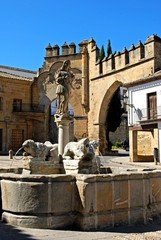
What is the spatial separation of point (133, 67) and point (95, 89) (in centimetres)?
480

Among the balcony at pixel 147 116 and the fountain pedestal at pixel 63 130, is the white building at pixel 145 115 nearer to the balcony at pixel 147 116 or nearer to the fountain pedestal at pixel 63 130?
the balcony at pixel 147 116

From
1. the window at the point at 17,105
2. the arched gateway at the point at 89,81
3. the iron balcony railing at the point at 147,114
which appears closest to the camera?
the iron balcony railing at the point at 147,114

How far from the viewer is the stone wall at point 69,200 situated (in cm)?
409

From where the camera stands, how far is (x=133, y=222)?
4.56 metres

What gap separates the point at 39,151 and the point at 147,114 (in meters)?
14.4

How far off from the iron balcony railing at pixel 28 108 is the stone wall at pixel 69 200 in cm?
2437

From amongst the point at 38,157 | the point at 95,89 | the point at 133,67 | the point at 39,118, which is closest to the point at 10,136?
the point at 39,118

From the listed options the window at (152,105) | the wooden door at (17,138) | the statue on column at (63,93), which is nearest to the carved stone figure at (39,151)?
the statue on column at (63,93)

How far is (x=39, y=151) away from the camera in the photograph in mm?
7297

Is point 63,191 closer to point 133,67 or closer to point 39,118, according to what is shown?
point 133,67

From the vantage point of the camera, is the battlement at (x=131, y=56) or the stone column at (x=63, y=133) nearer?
the stone column at (x=63, y=133)

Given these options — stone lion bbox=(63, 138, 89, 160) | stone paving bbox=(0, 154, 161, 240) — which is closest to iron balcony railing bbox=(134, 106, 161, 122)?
stone lion bbox=(63, 138, 89, 160)

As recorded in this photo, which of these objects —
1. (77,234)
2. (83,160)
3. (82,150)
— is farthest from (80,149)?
(77,234)

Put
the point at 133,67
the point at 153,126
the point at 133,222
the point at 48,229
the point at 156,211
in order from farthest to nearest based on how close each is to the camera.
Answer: the point at 133,67 → the point at 153,126 → the point at 156,211 → the point at 133,222 → the point at 48,229
